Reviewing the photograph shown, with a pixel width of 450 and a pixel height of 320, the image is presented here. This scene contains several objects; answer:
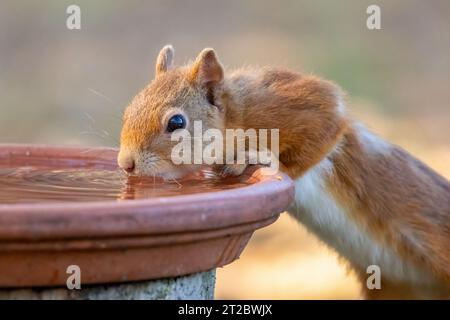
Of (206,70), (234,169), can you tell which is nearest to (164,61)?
(206,70)

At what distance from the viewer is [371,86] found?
8.48 m

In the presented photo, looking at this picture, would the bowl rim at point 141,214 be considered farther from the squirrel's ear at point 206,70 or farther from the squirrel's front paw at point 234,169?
the squirrel's ear at point 206,70

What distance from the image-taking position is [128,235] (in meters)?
2.16

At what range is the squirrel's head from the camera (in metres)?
3.09

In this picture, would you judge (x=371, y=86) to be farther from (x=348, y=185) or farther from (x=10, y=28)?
(x=348, y=185)

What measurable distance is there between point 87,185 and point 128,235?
87 cm

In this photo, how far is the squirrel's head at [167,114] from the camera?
121 inches

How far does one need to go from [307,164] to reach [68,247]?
146 cm

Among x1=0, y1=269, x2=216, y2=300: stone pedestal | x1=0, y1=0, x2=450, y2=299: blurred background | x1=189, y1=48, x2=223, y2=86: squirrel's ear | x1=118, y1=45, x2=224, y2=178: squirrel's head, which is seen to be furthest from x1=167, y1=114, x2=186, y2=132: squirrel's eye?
x1=0, y1=0, x2=450, y2=299: blurred background

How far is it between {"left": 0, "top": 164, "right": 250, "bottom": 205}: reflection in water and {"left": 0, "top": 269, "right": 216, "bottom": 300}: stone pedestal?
297mm

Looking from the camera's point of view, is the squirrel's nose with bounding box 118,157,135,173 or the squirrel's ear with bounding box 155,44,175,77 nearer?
the squirrel's nose with bounding box 118,157,135,173

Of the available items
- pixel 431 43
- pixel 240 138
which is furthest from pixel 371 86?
pixel 240 138

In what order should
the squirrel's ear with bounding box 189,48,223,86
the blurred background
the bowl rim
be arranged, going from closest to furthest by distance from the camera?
1. the bowl rim
2. the squirrel's ear with bounding box 189,48,223,86
3. the blurred background

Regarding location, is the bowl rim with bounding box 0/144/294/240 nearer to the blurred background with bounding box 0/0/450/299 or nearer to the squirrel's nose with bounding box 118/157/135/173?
the squirrel's nose with bounding box 118/157/135/173
